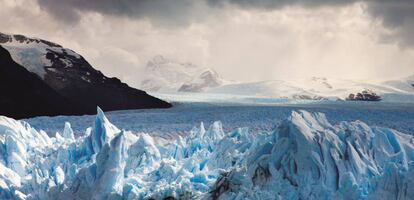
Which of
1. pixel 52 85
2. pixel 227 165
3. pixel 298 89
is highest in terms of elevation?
pixel 298 89

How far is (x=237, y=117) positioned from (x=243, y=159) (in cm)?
1750

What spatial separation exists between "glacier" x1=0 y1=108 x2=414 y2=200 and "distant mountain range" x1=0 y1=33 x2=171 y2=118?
72.6ft

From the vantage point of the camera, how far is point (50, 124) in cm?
3092

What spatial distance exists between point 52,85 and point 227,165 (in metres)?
34.8

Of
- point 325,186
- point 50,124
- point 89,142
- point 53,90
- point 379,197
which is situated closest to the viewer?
point 379,197

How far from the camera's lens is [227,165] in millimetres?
16297

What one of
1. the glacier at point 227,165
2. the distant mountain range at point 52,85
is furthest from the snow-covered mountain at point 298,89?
the glacier at point 227,165

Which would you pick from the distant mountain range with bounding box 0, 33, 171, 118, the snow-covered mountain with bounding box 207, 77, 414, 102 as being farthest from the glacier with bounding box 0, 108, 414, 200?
the snow-covered mountain with bounding box 207, 77, 414, 102

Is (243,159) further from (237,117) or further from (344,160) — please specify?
(237,117)

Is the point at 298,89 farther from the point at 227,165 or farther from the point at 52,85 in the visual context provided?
the point at 227,165

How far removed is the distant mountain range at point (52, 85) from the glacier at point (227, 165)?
22.1 meters

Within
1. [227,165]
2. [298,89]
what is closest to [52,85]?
[227,165]

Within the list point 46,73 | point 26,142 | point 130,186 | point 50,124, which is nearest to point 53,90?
point 46,73

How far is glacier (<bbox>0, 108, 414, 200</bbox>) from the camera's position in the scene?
12.9m
